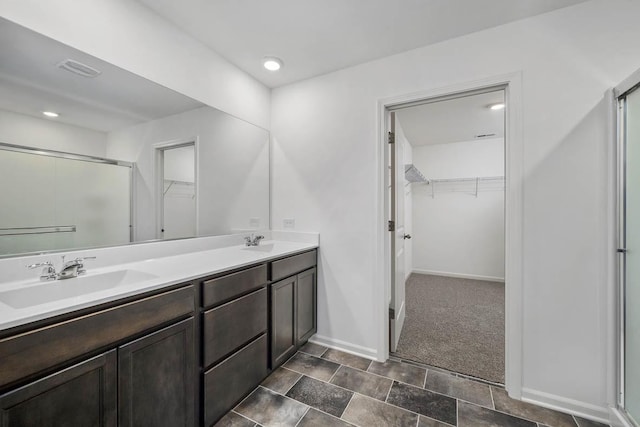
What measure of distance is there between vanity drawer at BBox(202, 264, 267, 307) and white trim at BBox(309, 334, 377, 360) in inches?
37.9

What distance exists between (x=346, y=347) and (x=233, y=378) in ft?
3.40

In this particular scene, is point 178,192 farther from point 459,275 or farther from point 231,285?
point 459,275

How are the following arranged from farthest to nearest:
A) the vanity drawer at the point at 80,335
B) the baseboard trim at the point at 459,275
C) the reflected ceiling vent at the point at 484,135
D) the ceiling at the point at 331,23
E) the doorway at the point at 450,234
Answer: the baseboard trim at the point at 459,275 < the reflected ceiling vent at the point at 484,135 < the doorway at the point at 450,234 < the ceiling at the point at 331,23 < the vanity drawer at the point at 80,335

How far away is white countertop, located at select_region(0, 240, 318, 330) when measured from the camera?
2.84 ft

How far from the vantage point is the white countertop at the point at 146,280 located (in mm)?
865

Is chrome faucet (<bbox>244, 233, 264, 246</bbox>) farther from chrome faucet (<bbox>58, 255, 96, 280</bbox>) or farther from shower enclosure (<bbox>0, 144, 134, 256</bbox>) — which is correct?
chrome faucet (<bbox>58, 255, 96, 280</bbox>)

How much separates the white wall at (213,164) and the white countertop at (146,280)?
0.24 m

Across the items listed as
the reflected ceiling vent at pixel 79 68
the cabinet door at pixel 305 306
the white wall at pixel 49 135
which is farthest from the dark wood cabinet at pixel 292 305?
the reflected ceiling vent at pixel 79 68

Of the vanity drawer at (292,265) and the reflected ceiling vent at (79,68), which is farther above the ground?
the reflected ceiling vent at (79,68)

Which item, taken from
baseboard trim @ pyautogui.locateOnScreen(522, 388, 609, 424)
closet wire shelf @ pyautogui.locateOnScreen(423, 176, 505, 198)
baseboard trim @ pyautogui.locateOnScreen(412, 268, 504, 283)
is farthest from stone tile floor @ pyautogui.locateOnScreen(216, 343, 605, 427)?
closet wire shelf @ pyautogui.locateOnScreen(423, 176, 505, 198)

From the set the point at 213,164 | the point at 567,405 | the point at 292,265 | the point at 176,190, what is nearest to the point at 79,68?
the point at 176,190

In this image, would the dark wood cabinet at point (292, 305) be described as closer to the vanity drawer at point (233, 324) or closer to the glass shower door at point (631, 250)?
the vanity drawer at point (233, 324)

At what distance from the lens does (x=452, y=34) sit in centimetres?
186

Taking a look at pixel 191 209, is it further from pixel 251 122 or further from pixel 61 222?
pixel 251 122
